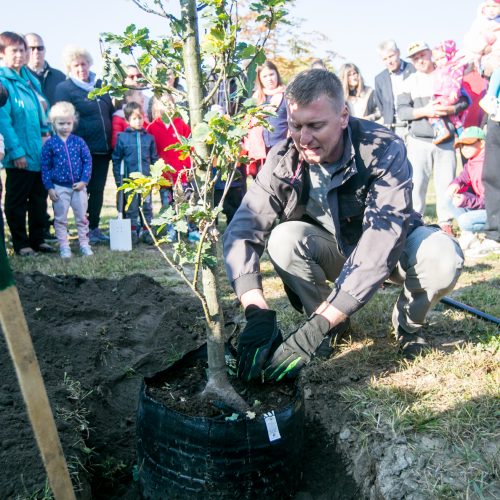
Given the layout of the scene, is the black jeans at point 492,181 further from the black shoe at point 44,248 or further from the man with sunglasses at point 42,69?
the man with sunglasses at point 42,69

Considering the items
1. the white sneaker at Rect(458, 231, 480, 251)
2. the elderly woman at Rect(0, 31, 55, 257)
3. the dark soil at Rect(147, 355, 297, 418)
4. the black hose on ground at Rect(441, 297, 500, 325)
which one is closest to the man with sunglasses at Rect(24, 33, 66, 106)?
the elderly woman at Rect(0, 31, 55, 257)

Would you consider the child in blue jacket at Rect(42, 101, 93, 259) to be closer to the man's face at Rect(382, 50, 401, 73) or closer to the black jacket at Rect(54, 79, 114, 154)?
the black jacket at Rect(54, 79, 114, 154)

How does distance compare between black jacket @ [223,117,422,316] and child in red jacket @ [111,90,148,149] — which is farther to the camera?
child in red jacket @ [111,90,148,149]

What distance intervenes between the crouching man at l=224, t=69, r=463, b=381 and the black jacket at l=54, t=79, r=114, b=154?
13.9 feet

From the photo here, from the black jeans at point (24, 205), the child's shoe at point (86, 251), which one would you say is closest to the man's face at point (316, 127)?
the child's shoe at point (86, 251)

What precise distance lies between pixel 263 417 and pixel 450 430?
0.82 meters

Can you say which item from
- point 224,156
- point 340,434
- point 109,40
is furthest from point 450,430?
point 109,40

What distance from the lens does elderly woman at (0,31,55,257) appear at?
5520 mm

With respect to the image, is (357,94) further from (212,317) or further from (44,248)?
(212,317)

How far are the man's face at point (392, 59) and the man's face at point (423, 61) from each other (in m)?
0.21

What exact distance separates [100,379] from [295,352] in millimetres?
1155

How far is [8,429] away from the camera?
2.33 m

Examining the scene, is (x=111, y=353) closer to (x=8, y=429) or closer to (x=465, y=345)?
(x=8, y=429)

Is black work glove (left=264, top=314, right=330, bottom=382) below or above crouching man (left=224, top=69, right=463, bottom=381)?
below
